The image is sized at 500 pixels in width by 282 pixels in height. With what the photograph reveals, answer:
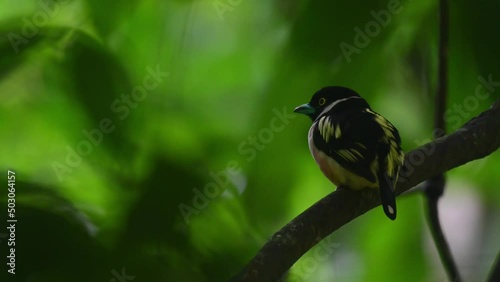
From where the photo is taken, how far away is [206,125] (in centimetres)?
179

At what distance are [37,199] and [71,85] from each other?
0.31 meters

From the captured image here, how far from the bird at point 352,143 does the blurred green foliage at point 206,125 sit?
0.17ft

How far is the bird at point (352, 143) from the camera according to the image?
5.32ft

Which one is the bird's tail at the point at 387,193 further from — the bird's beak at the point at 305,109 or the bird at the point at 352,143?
the bird's beak at the point at 305,109

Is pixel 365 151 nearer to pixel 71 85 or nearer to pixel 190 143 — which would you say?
pixel 190 143

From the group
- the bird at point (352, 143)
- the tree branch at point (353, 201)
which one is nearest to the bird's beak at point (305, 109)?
the bird at point (352, 143)

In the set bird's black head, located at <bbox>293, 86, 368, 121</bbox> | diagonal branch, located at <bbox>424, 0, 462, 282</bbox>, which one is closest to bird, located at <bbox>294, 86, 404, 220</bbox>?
bird's black head, located at <bbox>293, 86, 368, 121</bbox>

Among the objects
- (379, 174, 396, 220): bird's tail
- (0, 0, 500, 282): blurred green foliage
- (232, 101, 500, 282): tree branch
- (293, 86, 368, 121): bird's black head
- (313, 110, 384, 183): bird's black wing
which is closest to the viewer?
(232, 101, 500, 282): tree branch

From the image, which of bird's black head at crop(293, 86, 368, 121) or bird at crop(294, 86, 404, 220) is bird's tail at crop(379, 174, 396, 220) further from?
bird's black head at crop(293, 86, 368, 121)

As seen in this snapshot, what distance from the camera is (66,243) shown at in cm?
131

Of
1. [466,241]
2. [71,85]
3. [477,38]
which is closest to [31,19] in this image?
[71,85]

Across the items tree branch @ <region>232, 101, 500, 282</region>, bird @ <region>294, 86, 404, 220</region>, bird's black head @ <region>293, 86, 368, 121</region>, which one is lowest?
tree branch @ <region>232, 101, 500, 282</region>

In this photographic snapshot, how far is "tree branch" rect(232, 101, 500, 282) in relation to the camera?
1.23m

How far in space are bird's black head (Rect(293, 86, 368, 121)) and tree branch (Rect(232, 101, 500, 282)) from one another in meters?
0.22
